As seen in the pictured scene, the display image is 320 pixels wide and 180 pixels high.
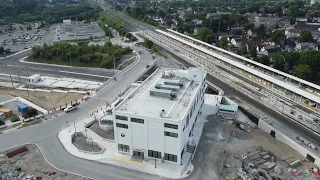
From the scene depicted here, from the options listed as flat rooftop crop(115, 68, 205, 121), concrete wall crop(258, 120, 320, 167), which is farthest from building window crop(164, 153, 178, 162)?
concrete wall crop(258, 120, 320, 167)

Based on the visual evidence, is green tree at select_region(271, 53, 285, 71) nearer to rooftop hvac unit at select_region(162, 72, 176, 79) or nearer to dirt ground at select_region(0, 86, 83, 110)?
rooftop hvac unit at select_region(162, 72, 176, 79)

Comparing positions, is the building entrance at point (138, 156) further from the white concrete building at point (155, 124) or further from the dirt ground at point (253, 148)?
the dirt ground at point (253, 148)

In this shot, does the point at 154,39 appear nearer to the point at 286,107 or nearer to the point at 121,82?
the point at 121,82

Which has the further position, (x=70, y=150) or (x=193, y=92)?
(x=193, y=92)

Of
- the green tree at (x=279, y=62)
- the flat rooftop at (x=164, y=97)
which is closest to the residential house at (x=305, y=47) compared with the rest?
the green tree at (x=279, y=62)

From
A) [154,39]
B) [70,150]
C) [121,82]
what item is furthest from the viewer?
[154,39]

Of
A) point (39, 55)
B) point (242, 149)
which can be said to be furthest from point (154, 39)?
point (242, 149)
